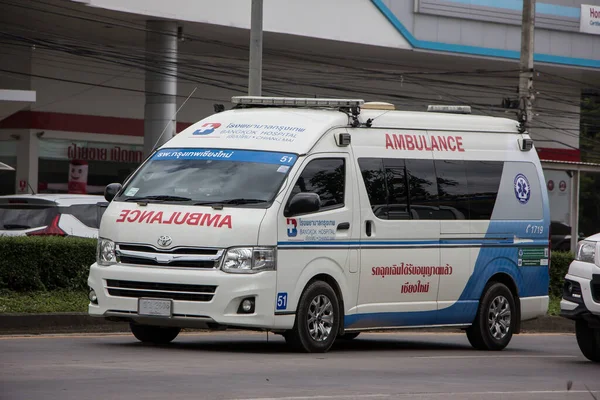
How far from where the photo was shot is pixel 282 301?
40.0 feet

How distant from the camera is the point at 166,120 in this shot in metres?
33.8

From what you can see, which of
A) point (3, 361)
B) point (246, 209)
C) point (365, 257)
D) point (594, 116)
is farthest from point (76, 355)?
point (594, 116)

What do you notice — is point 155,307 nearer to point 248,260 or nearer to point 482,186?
point 248,260

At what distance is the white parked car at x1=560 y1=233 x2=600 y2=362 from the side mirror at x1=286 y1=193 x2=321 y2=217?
9.58 ft

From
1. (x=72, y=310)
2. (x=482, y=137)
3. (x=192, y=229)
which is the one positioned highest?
(x=482, y=137)

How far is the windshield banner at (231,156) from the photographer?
499 inches

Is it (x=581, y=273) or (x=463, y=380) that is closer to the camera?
(x=463, y=380)

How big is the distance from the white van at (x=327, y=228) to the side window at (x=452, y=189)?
19 millimetres

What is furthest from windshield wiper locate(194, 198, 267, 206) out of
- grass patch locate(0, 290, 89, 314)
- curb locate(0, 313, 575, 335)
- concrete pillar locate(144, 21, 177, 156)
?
concrete pillar locate(144, 21, 177, 156)

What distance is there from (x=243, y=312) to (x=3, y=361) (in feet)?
7.58

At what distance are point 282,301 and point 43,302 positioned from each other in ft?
16.2

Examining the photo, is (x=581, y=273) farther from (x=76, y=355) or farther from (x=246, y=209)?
(x=76, y=355)

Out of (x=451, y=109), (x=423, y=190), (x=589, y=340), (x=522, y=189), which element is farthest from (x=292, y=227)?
(x=522, y=189)

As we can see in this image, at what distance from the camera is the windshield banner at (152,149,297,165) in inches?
499
